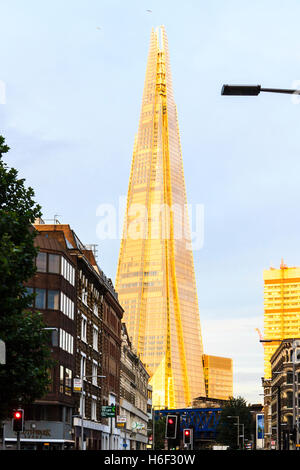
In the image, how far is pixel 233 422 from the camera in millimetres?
194625

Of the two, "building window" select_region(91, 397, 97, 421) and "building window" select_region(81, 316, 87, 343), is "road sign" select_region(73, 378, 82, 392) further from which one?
"building window" select_region(91, 397, 97, 421)

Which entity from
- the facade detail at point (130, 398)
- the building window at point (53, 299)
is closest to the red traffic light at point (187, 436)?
the building window at point (53, 299)

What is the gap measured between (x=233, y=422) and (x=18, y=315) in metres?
165

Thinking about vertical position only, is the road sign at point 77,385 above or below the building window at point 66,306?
below

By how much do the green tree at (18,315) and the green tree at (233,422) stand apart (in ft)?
508

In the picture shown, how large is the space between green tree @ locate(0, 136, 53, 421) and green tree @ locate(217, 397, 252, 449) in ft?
508

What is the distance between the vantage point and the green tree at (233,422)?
188625mm

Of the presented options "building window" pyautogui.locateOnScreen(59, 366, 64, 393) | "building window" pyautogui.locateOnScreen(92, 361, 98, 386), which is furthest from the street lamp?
"building window" pyautogui.locateOnScreen(92, 361, 98, 386)

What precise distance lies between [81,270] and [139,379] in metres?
107

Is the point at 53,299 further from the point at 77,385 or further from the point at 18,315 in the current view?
the point at 18,315

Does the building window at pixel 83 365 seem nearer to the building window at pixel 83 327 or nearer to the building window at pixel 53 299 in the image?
the building window at pixel 83 327
